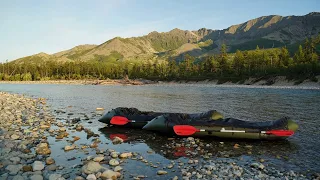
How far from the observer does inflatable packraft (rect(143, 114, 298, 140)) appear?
17734 millimetres

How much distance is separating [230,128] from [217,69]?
11750 centimetres

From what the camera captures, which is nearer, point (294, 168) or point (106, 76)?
point (294, 168)

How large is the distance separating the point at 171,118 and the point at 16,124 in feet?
45.1

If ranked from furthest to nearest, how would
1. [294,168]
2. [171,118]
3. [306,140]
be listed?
[171,118]
[306,140]
[294,168]

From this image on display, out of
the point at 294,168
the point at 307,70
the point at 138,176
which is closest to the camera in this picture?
the point at 138,176

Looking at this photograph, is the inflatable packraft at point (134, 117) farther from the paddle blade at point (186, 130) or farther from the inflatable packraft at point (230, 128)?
the paddle blade at point (186, 130)

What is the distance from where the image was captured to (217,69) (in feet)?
433

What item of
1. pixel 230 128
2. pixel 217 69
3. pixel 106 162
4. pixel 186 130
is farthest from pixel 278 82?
pixel 106 162

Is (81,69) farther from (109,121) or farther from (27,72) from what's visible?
(109,121)

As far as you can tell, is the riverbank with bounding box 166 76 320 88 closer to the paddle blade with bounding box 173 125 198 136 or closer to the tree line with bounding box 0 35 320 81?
the tree line with bounding box 0 35 320 81

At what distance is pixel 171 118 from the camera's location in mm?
19453

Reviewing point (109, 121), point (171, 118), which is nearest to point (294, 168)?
point (171, 118)

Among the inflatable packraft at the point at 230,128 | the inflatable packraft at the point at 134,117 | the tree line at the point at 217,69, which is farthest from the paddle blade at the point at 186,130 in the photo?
the tree line at the point at 217,69

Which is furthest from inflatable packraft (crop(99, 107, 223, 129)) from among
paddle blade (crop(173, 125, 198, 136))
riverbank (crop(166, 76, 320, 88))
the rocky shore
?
riverbank (crop(166, 76, 320, 88))
